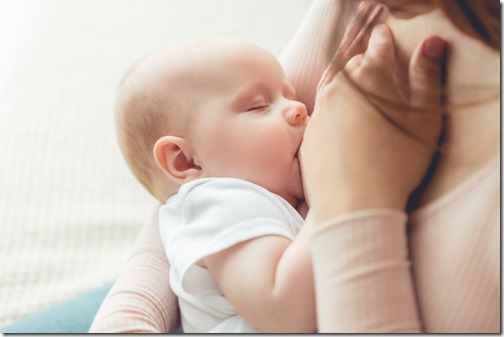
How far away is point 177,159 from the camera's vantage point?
0.76 metres

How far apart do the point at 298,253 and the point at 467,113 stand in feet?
0.58

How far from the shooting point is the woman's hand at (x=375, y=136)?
520 millimetres

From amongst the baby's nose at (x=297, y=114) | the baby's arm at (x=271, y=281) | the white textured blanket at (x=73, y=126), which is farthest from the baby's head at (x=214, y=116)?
the white textured blanket at (x=73, y=126)

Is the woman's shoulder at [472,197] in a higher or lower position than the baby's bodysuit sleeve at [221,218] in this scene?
higher

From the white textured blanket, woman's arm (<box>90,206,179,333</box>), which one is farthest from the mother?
the white textured blanket

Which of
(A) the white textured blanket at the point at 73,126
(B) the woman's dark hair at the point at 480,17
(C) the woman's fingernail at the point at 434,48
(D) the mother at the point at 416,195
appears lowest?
(A) the white textured blanket at the point at 73,126

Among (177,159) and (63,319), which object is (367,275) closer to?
(177,159)

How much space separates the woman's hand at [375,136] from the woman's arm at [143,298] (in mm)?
251

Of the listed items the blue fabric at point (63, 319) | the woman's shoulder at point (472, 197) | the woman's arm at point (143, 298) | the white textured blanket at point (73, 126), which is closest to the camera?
the woman's shoulder at point (472, 197)

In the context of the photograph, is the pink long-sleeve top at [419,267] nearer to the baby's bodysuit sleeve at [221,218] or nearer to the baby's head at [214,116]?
the baby's bodysuit sleeve at [221,218]

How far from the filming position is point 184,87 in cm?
76

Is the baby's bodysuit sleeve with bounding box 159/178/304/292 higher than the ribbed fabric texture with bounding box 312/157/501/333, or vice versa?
the ribbed fabric texture with bounding box 312/157/501/333

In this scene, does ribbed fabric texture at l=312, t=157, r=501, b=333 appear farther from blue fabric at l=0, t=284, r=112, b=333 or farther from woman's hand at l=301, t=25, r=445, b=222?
blue fabric at l=0, t=284, r=112, b=333

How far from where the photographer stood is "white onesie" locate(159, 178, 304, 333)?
62 centimetres
